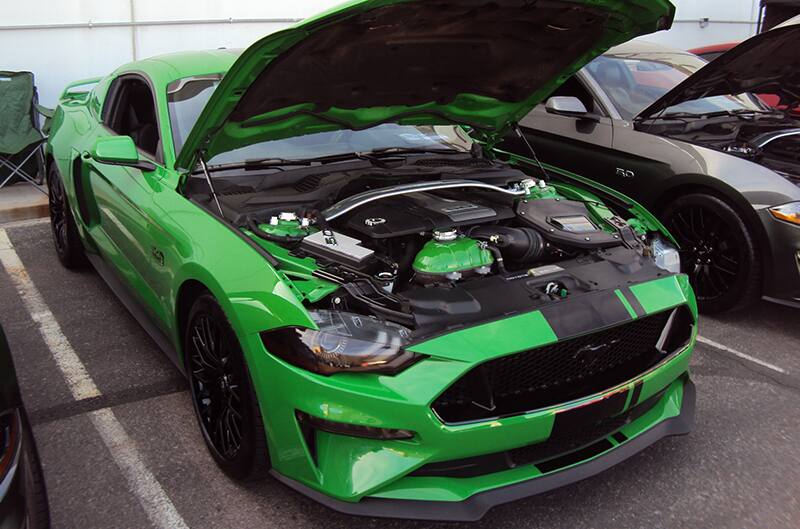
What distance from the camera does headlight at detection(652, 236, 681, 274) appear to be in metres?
3.12

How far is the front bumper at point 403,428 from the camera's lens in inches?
86.3

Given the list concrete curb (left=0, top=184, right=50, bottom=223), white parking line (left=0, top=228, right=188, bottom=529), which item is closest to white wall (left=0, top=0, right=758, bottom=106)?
concrete curb (left=0, top=184, right=50, bottom=223)

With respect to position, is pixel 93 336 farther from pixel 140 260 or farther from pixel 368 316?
pixel 368 316

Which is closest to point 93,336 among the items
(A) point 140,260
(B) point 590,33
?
(A) point 140,260

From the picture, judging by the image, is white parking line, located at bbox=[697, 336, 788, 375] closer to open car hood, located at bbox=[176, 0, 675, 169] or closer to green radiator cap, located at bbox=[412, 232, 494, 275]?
open car hood, located at bbox=[176, 0, 675, 169]

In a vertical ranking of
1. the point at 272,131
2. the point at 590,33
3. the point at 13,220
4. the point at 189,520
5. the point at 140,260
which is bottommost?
the point at 13,220

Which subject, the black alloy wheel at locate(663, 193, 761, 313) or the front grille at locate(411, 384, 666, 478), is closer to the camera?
the front grille at locate(411, 384, 666, 478)

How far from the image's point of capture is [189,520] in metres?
2.59

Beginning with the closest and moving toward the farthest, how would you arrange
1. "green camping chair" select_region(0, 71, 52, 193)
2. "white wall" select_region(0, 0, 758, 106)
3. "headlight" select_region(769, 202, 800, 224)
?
"headlight" select_region(769, 202, 800, 224) < "green camping chair" select_region(0, 71, 52, 193) < "white wall" select_region(0, 0, 758, 106)

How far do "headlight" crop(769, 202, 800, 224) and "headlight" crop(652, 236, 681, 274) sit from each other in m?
1.12

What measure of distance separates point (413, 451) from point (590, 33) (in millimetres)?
2117

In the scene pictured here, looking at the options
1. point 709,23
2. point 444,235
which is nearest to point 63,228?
point 444,235

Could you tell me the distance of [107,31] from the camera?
770 centimetres

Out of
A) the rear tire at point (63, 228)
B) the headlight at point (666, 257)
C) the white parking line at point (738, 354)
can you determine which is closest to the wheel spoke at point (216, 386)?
the headlight at point (666, 257)
